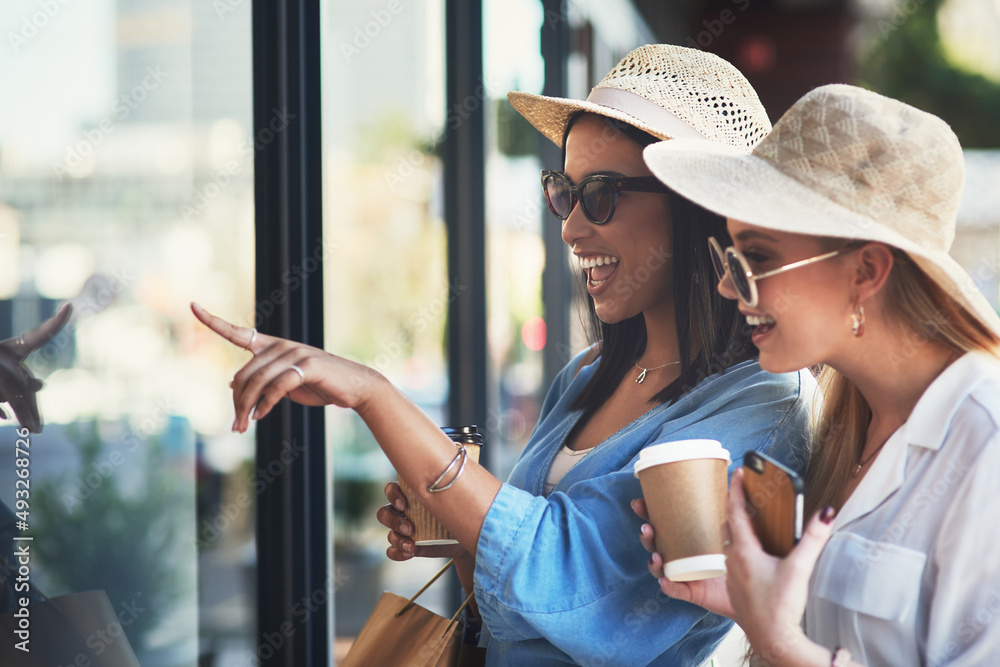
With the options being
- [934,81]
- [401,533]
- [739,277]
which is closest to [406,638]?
[401,533]

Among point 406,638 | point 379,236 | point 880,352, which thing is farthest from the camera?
point 379,236

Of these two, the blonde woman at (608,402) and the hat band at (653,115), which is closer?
the blonde woman at (608,402)

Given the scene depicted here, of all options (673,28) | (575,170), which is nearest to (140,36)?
(575,170)

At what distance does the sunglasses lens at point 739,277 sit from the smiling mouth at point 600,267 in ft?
1.37

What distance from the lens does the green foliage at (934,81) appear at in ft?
57.3

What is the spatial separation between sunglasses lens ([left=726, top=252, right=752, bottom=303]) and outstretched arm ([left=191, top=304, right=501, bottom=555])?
495mm

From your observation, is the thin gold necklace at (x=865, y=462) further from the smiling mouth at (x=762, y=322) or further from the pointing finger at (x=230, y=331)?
the pointing finger at (x=230, y=331)

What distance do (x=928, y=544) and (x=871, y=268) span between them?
1.31 feet

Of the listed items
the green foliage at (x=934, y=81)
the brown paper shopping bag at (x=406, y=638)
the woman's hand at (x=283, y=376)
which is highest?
the green foliage at (x=934, y=81)

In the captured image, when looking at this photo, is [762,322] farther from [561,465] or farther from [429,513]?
[429,513]

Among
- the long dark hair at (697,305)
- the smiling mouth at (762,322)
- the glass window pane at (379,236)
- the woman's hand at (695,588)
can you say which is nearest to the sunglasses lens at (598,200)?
the long dark hair at (697,305)

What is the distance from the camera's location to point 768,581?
110 centimetres

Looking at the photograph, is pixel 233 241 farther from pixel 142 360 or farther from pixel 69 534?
pixel 69 534

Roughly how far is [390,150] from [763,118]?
1.89 meters
